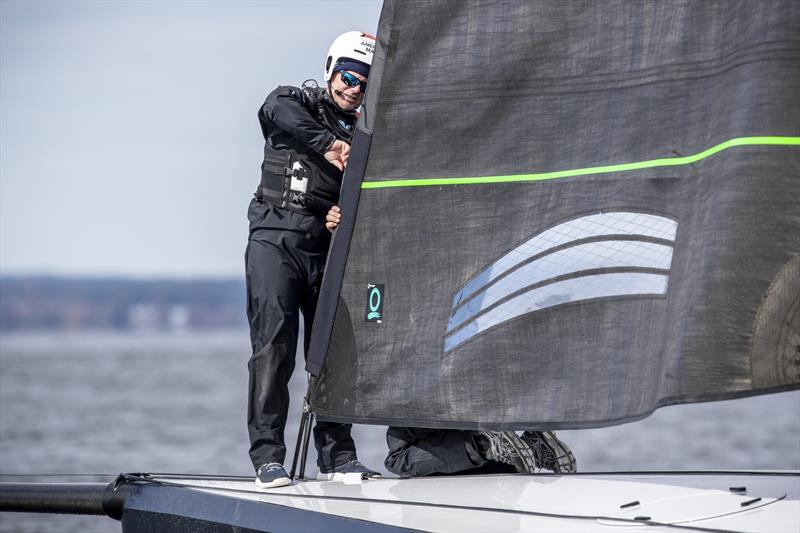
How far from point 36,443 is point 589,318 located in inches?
696

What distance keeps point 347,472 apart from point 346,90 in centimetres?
142

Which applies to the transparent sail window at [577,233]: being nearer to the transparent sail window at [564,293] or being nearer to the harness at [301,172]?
the transparent sail window at [564,293]

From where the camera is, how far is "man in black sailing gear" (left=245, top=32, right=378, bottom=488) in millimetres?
4457

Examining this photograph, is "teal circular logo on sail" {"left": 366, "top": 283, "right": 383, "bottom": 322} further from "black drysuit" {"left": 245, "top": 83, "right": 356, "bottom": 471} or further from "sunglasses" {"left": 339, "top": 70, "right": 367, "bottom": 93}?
"sunglasses" {"left": 339, "top": 70, "right": 367, "bottom": 93}

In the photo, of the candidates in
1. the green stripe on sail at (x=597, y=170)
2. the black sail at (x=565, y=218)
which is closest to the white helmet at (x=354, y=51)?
the black sail at (x=565, y=218)

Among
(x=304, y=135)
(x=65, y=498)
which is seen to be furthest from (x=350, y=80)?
(x=65, y=498)

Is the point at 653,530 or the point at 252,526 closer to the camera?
the point at 653,530

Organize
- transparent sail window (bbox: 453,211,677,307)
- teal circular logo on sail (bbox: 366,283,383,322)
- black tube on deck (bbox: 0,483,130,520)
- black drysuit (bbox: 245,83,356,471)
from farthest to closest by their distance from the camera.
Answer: black drysuit (bbox: 245,83,356,471), black tube on deck (bbox: 0,483,130,520), teal circular logo on sail (bbox: 366,283,383,322), transparent sail window (bbox: 453,211,677,307)

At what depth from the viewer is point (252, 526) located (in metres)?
3.86

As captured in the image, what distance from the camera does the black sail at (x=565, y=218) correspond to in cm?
345

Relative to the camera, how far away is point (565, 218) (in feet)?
12.8

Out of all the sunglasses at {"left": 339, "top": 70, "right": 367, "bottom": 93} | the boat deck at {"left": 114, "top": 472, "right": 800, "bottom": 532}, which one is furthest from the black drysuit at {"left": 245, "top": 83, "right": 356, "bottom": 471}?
the boat deck at {"left": 114, "top": 472, "right": 800, "bottom": 532}

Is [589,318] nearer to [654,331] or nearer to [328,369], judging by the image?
[654,331]

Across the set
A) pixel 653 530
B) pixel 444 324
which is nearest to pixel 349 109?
pixel 444 324
